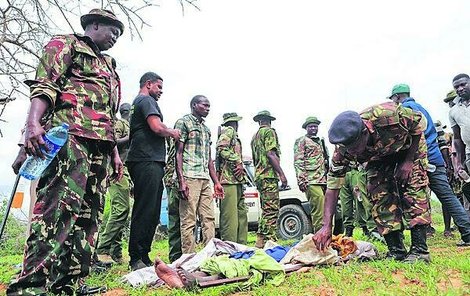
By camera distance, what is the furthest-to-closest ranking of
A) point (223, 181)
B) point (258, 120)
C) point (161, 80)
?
point (258, 120) → point (223, 181) → point (161, 80)

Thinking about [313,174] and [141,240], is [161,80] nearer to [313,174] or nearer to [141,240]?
[141,240]

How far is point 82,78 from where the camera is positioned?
10.6 feet

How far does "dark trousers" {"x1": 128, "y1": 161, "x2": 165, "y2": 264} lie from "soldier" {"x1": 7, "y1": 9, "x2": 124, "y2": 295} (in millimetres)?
889

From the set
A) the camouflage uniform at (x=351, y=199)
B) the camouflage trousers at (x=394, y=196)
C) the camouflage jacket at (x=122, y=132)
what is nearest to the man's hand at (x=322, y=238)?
the camouflage trousers at (x=394, y=196)

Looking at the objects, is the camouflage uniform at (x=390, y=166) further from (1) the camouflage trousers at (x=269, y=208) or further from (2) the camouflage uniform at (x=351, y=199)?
(2) the camouflage uniform at (x=351, y=199)

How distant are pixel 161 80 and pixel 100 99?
1.77 metres

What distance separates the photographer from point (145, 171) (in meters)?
4.38

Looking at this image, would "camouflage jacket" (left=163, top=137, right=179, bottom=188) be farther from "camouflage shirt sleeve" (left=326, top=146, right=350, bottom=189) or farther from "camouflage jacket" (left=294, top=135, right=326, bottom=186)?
"camouflage jacket" (left=294, top=135, right=326, bottom=186)

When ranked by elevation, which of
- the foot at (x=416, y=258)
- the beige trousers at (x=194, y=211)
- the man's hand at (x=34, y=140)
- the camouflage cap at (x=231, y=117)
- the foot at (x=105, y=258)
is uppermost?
the camouflage cap at (x=231, y=117)

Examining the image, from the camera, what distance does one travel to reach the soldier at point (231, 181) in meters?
5.98

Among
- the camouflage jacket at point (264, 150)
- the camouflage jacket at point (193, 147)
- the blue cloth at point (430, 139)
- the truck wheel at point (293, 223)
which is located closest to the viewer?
the camouflage jacket at point (193, 147)

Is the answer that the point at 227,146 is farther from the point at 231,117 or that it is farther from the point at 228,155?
the point at 231,117

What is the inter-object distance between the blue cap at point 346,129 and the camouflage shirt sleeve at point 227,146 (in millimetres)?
2877

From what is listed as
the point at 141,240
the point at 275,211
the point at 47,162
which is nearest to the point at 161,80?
the point at 141,240
